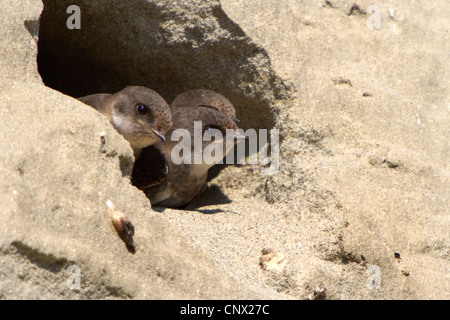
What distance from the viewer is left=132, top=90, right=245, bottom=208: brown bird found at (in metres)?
3.56

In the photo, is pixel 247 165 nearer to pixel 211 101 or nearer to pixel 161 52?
pixel 211 101

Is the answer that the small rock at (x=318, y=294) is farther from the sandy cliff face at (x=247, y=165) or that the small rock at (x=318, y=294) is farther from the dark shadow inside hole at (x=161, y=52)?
the dark shadow inside hole at (x=161, y=52)

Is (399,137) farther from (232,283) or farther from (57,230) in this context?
(57,230)

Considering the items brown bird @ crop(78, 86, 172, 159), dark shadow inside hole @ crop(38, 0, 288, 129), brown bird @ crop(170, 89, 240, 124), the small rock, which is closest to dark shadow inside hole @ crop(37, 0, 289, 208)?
dark shadow inside hole @ crop(38, 0, 288, 129)

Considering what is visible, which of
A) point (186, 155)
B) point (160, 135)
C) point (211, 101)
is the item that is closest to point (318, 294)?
point (160, 135)

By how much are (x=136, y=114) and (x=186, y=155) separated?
1.56 ft

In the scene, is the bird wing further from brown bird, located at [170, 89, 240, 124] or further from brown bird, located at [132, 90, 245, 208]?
brown bird, located at [170, 89, 240, 124]

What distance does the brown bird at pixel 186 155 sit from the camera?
3.56 meters

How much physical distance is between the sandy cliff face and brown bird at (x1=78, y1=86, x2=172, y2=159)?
409 mm

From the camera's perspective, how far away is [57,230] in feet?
6.48

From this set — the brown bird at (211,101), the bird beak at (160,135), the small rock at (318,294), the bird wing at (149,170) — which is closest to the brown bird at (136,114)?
the bird beak at (160,135)

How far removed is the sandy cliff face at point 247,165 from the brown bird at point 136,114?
0.41 m

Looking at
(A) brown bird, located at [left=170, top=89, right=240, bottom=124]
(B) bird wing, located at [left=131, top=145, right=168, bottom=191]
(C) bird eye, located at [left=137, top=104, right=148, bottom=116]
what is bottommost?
(B) bird wing, located at [left=131, top=145, right=168, bottom=191]

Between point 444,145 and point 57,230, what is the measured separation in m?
2.46
